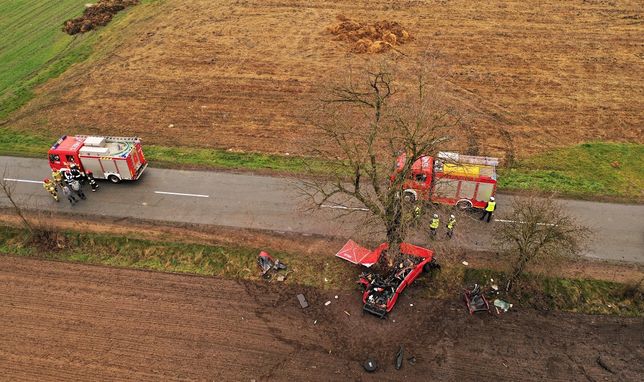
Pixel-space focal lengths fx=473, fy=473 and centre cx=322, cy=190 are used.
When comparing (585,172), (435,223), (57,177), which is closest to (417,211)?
(435,223)

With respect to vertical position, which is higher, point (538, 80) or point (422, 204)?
point (422, 204)

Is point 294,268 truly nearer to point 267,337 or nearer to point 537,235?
point 267,337

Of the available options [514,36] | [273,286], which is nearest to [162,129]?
[273,286]

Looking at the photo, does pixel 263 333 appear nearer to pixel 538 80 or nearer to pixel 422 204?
pixel 422 204

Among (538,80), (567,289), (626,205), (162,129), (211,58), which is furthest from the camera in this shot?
(211,58)

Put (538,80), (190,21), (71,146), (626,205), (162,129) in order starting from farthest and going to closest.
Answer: (190,21), (538,80), (162,129), (71,146), (626,205)

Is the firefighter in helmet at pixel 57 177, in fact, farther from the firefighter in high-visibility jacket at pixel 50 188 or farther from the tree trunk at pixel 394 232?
the tree trunk at pixel 394 232

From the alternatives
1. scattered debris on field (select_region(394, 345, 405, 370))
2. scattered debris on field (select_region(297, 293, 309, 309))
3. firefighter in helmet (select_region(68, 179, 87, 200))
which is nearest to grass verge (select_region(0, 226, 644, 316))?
scattered debris on field (select_region(297, 293, 309, 309))
